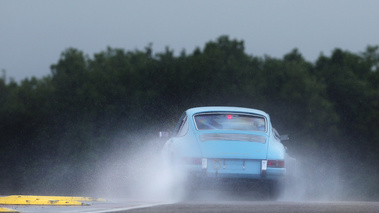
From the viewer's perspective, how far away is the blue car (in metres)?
12.3

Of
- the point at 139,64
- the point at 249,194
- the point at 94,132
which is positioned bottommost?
the point at 249,194

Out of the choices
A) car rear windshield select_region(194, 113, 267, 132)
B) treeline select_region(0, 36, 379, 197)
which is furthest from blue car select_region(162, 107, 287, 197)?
treeline select_region(0, 36, 379, 197)

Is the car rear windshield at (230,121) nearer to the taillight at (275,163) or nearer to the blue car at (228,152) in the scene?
the blue car at (228,152)

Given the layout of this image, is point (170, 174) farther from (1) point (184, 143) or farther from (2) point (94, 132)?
(2) point (94, 132)

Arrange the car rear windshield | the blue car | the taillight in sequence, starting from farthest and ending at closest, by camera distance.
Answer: the car rear windshield, the taillight, the blue car

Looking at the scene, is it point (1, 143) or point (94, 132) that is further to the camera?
point (1, 143)

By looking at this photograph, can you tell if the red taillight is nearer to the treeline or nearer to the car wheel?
the car wheel

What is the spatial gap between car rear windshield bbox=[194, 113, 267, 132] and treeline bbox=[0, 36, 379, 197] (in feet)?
174

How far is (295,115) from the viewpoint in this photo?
77250mm

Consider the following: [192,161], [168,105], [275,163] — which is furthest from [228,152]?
[168,105]

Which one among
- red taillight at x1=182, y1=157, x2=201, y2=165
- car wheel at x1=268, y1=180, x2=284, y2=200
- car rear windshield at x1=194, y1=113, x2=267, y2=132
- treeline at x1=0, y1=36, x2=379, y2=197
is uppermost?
treeline at x1=0, y1=36, x2=379, y2=197

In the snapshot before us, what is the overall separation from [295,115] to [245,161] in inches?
2580

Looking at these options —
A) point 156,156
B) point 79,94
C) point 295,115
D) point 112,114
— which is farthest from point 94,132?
point 156,156

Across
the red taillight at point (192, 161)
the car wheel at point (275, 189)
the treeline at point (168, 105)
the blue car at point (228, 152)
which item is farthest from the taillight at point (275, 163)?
the treeline at point (168, 105)
